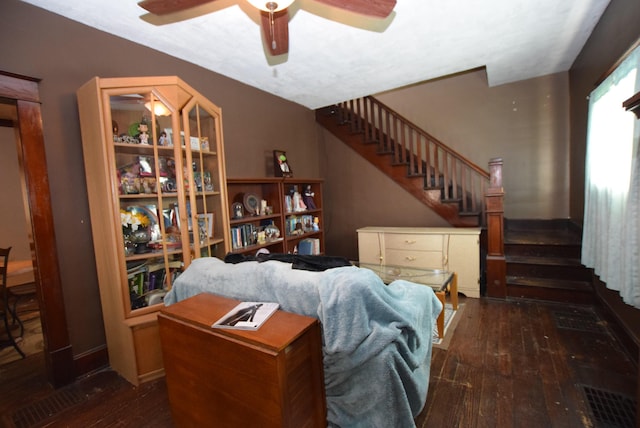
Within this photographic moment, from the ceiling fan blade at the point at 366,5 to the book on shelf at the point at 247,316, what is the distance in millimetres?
1615

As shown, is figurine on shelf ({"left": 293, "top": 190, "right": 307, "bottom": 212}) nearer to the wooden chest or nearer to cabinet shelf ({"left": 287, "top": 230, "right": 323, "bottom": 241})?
cabinet shelf ({"left": 287, "top": 230, "right": 323, "bottom": 241})

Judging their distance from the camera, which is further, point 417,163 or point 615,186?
point 417,163

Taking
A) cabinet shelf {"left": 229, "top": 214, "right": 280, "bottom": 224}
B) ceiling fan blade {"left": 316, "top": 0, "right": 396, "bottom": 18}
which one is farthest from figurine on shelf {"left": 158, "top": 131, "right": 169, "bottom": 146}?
ceiling fan blade {"left": 316, "top": 0, "right": 396, "bottom": 18}

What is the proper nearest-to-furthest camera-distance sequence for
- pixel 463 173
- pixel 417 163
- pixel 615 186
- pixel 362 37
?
pixel 615 186 → pixel 362 37 → pixel 463 173 → pixel 417 163

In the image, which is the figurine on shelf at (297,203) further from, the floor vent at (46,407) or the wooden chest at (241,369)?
the floor vent at (46,407)

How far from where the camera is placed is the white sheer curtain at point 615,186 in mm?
1610

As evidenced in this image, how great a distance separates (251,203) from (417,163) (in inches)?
101

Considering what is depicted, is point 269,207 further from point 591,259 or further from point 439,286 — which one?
point 591,259

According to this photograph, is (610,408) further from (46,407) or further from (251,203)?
(46,407)

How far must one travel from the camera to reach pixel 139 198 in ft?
6.66

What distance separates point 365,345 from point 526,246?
10.1 ft

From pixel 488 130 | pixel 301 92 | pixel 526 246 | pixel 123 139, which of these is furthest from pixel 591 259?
pixel 123 139

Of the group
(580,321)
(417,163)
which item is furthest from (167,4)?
(580,321)

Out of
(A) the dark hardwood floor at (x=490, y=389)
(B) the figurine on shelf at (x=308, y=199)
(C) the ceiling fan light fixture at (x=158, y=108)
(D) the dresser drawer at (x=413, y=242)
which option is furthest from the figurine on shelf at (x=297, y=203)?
(A) the dark hardwood floor at (x=490, y=389)
